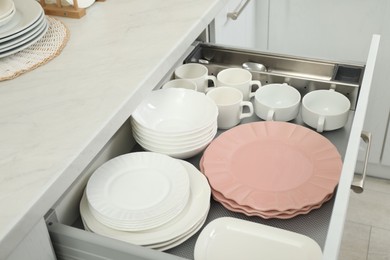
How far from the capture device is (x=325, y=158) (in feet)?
3.17

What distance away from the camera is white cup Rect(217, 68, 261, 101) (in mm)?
1159

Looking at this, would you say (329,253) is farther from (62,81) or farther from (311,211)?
(62,81)

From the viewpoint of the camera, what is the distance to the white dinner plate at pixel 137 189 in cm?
83

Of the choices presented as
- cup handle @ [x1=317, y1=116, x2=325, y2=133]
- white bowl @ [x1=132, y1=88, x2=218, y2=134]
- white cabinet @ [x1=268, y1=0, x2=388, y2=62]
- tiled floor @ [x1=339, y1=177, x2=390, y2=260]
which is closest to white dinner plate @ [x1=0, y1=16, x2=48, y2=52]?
white bowl @ [x1=132, y1=88, x2=218, y2=134]

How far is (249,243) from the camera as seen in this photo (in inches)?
32.5

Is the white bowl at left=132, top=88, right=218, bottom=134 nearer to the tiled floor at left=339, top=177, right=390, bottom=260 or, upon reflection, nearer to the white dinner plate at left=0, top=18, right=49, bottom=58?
the white dinner plate at left=0, top=18, right=49, bottom=58

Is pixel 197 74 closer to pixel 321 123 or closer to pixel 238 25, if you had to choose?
pixel 321 123

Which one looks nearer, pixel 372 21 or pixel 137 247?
pixel 137 247

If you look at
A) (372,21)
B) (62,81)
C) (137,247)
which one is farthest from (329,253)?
(372,21)

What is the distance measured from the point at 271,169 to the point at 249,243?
0.18 m

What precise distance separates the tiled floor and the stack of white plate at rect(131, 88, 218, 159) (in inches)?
32.4

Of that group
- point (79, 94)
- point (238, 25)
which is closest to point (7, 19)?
point (79, 94)

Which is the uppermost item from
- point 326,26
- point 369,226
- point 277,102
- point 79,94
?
point 79,94

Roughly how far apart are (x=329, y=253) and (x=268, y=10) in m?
1.43
